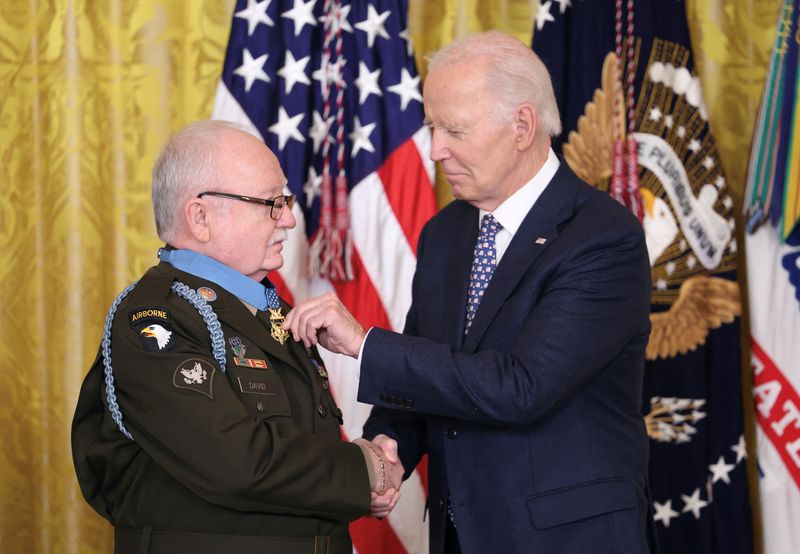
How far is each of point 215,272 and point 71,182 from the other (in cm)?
187

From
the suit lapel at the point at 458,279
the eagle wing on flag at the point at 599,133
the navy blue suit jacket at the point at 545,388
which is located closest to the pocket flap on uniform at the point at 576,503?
the navy blue suit jacket at the point at 545,388

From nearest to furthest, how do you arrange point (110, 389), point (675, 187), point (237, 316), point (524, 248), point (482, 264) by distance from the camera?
point (110, 389), point (237, 316), point (524, 248), point (482, 264), point (675, 187)

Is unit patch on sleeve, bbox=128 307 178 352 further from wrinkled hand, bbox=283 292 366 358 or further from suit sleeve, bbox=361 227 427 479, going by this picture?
suit sleeve, bbox=361 227 427 479

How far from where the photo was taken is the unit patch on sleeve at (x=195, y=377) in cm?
172

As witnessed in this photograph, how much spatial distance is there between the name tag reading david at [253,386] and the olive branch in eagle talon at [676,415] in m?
1.96

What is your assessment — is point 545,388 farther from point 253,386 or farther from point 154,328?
point 154,328

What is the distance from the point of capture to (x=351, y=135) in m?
3.50

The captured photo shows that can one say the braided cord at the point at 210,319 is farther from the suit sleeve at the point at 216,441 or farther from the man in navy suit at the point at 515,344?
the man in navy suit at the point at 515,344

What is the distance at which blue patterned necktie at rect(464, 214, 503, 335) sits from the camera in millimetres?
2279

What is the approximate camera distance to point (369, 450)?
6.54 ft

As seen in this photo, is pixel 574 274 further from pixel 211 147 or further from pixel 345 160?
pixel 345 160

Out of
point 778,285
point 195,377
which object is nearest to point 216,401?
point 195,377

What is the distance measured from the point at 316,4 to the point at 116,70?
Result: 764 millimetres

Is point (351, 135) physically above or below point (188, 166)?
above
